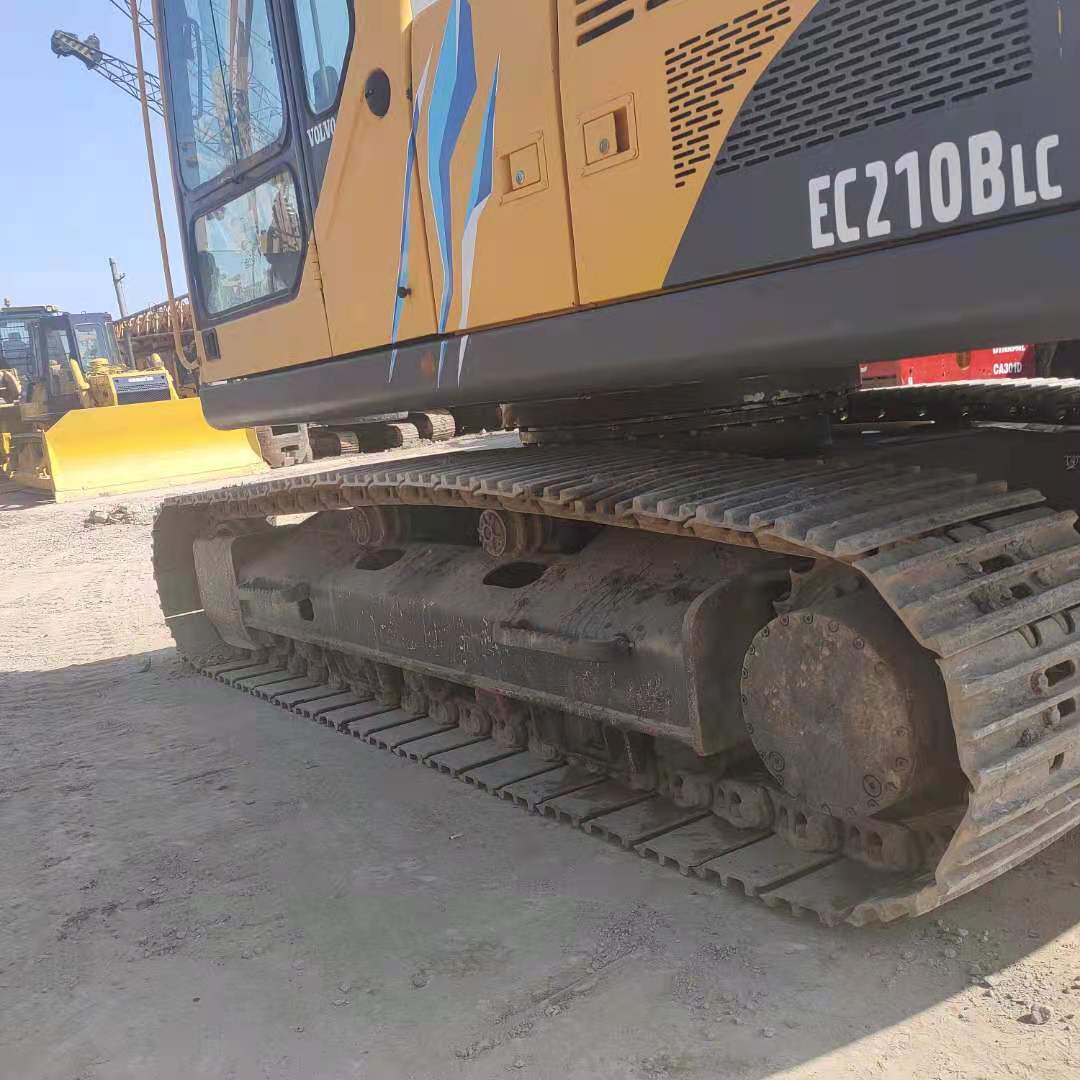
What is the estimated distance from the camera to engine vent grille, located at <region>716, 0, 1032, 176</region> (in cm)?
194

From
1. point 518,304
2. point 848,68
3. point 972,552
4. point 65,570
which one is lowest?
point 65,570

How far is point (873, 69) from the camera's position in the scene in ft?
6.97

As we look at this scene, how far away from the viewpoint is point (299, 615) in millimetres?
5016

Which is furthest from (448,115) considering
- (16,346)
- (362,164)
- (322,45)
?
(16,346)

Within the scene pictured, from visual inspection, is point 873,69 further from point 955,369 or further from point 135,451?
point 135,451

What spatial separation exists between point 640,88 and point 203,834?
8.88 ft

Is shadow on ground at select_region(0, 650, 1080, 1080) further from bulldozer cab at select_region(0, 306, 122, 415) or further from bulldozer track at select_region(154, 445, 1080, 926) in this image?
bulldozer cab at select_region(0, 306, 122, 415)

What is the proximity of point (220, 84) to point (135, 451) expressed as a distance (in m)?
12.7

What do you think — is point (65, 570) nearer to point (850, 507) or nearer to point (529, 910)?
point (529, 910)

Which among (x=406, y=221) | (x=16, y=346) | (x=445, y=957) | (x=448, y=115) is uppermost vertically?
(x=16, y=346)

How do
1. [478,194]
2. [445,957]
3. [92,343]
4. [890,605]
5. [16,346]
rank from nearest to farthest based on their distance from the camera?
[890,605] < [445,957] < [478,194] < [16,346] < [92,343]

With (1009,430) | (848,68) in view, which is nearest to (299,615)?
(1009,430)

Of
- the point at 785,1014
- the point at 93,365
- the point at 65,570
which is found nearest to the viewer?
the point at 785,1014

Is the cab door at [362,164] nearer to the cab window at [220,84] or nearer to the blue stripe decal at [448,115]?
the blue stripe decal at [448,115]
